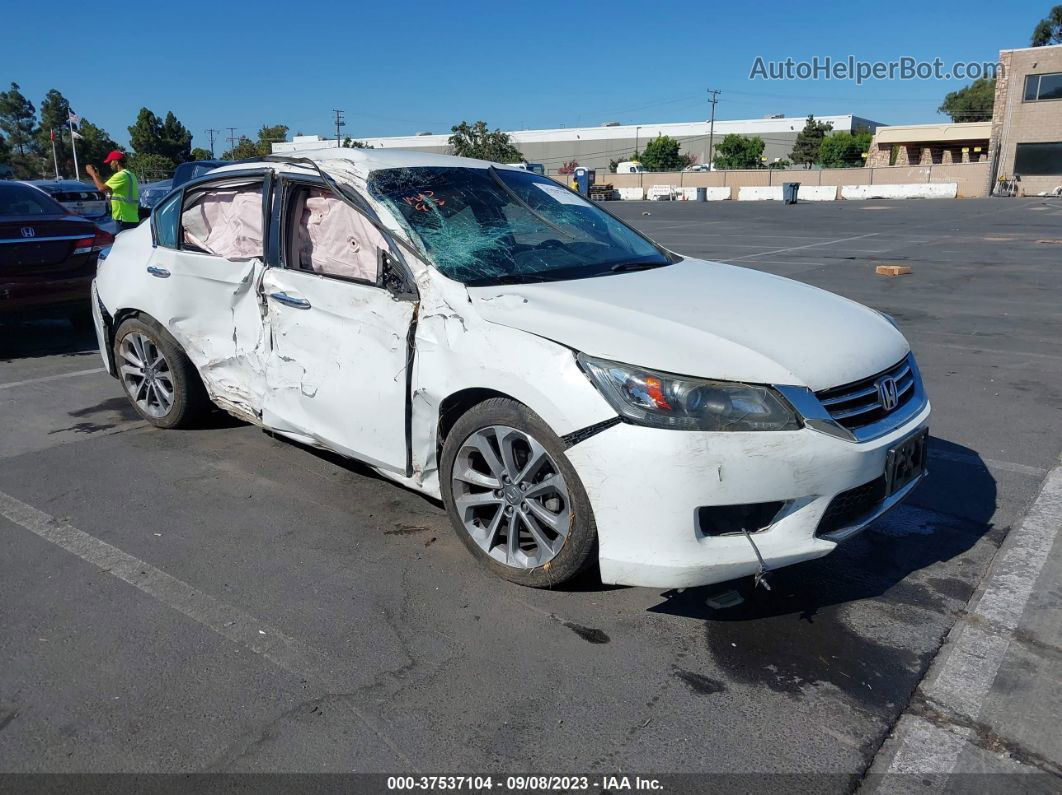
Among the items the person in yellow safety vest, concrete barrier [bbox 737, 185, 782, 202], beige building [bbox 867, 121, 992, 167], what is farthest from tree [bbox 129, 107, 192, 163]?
the person in yellow safety vest

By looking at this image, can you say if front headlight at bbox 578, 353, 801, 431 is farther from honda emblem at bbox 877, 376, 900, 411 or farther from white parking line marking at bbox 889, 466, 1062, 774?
white parking line marking at bbox 889, 466, 1062, 774

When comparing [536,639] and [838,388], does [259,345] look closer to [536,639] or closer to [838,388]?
[536,639]

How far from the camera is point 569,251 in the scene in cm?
409

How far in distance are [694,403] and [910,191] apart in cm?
5461

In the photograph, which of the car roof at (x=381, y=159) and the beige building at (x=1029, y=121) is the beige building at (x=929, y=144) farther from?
the car roof at (x=381, y=159)

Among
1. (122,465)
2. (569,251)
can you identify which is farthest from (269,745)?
(122,465)

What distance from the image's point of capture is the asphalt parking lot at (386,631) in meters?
2.50

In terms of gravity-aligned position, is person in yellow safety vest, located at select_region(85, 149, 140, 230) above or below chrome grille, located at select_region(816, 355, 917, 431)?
above

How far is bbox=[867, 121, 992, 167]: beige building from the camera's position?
224ft

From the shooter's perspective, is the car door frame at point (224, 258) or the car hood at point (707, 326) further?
the car door frame at point (224, 258)

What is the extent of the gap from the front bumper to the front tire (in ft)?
0.37

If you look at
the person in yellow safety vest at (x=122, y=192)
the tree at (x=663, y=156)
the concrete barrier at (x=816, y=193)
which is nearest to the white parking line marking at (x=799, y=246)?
the person in yellow safety vest at (x=122, y=192)

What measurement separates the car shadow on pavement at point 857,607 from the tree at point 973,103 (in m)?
117

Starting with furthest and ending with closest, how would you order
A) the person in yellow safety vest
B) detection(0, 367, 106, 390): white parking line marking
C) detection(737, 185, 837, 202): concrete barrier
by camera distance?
detection(737, 185, 837, 202): concrete barrier, the person in yellow safety vest, detection(0, 367, 106, 390): white parking line marking
